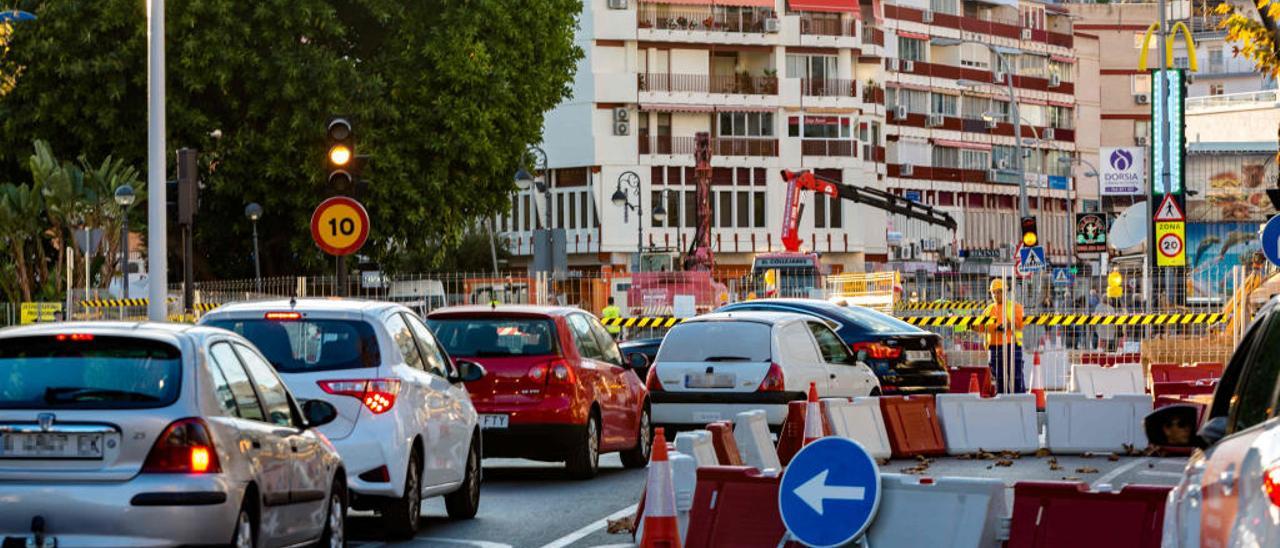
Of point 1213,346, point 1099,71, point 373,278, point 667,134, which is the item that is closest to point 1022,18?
point 1099,71

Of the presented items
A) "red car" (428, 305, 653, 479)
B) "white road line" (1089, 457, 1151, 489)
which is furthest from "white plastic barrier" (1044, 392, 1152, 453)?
"red car" (428, 305, 653, 479)

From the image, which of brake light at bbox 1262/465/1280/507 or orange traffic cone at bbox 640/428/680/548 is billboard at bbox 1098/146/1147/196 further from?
brake light at bbox 1262/465/1280/507

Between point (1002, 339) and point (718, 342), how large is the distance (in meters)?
11.7

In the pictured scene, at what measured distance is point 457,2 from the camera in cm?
5334

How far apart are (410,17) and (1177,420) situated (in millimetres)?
45721

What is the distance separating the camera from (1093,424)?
87.0ft

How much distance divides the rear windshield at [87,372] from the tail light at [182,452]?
16 centimetres

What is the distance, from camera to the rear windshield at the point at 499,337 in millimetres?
20859

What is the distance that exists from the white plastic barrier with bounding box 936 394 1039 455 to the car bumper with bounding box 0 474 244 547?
1594cm

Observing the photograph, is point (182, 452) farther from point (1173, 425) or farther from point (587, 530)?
point (587, 530)

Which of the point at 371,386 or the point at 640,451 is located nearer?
the point at 371,386

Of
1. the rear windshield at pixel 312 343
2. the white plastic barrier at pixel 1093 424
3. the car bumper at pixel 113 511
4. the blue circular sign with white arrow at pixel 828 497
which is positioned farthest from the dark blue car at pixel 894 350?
the car bumper at pixel 113 511

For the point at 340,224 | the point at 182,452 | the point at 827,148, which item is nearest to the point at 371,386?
the point at 182,452

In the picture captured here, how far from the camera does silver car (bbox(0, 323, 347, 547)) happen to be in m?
10.5
